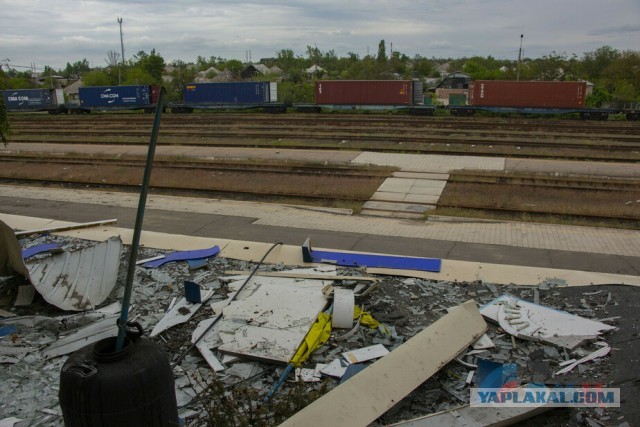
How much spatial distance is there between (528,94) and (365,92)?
39.4ft

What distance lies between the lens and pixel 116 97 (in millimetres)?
49531

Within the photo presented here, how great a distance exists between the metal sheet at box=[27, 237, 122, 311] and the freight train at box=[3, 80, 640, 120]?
34164mm

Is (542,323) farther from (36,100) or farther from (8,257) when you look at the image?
(36,100)

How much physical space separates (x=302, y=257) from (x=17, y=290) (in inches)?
171

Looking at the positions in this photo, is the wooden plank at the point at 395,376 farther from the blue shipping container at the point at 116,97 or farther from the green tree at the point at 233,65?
the green tree at the point at 233,65

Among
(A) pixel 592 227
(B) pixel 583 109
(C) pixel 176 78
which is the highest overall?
(C) pixel 176 78

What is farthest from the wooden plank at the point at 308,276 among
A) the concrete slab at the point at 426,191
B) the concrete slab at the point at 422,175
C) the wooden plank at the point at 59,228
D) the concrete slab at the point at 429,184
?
the concrete slab at the point at 422,175

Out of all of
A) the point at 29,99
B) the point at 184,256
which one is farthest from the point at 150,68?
the point at 184,256

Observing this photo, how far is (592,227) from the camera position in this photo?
42.7 feet

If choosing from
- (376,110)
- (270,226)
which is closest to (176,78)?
(376,110)

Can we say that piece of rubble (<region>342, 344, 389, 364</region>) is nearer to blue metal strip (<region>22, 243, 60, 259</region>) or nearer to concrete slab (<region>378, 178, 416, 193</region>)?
blue metal strip (<region>22, 243, 60, 259</region>)

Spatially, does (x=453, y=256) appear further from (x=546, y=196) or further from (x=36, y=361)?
(x=36, y=361)

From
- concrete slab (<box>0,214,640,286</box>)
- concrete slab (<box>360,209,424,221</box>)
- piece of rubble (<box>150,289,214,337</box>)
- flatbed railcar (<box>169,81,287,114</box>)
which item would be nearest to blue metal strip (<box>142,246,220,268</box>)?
concrete slab (<box>0,214,640,286</box>)

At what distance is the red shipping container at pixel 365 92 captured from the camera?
40625 mm
